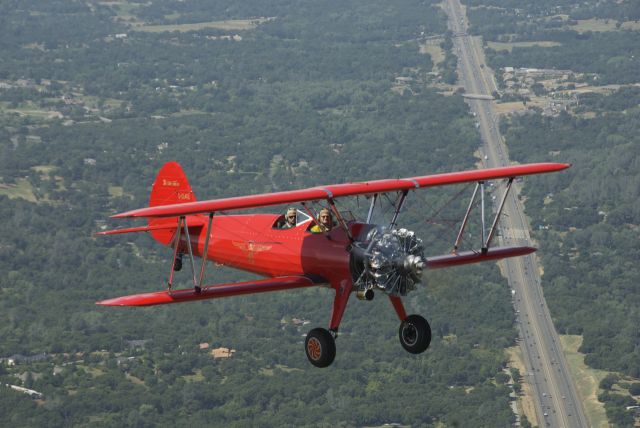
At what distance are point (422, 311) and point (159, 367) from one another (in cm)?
3358

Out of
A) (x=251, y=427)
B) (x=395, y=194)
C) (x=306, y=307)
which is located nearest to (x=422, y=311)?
(x=306, y=307)

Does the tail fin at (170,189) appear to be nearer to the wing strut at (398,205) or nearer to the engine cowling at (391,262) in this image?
the wing strut at (398,205)

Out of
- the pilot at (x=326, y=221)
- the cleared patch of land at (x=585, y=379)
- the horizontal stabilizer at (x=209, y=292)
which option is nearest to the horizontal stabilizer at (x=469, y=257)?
the pilot at (x=326, y=221)

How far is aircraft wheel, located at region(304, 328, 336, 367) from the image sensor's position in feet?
146

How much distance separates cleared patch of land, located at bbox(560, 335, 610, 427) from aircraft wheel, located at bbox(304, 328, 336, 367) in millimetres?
111280

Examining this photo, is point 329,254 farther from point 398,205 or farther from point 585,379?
point 585,379

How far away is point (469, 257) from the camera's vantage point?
158ft

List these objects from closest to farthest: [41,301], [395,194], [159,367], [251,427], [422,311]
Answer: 1. [395,194]
2. [251,427]
3. [159,367]
4. [422,311]
5. [41,301]

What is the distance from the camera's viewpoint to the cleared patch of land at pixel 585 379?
15450 centimetres

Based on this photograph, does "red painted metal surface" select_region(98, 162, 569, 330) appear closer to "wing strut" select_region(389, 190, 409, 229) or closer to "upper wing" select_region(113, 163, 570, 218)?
"upper wing" select_region(113, 163, 570, 218)

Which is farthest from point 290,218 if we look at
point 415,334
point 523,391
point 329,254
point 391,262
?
point 523,391

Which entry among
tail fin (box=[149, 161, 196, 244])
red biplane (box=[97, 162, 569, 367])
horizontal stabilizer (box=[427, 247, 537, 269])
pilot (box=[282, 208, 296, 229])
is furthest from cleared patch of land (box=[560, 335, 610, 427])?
pilot (box=[282, 208, 296, 229])

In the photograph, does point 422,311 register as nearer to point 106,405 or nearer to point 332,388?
point 332,388

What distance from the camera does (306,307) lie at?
18800cm
